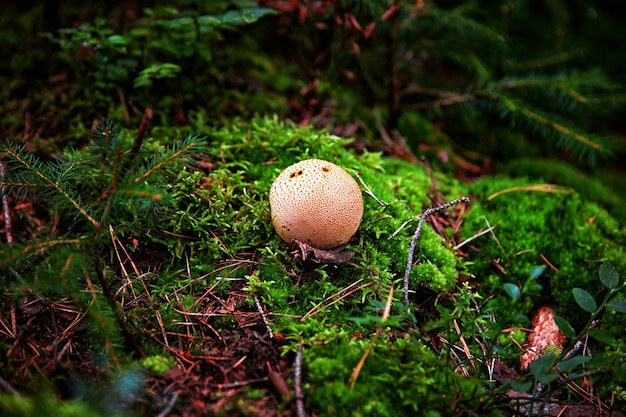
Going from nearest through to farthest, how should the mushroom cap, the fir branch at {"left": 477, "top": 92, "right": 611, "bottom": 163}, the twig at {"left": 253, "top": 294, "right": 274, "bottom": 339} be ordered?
1. the twig at {"left": 253, "top": 294, "right": 274, "bottom": 339}
2. the mushroom cap
3. the fir branch at {"left": 477, "top": 92, "right": 611, "bottom": 163}

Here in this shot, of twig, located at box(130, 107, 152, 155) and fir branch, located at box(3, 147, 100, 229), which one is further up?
twig, located at box(130, 107, 152, 155)

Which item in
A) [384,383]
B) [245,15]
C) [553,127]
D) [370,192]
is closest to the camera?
[384,383]

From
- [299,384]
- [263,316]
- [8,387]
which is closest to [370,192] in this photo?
[263,316]

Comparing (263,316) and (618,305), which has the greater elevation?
(618,305)

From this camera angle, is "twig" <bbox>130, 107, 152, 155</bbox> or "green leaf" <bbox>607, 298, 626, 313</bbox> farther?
"green leaf" <bbox>607, 298, 626, 313</bbox>

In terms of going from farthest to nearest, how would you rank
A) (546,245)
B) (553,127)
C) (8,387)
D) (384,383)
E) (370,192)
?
(553,127) → (546,245) → (370,192) → (384,383) → (8,387)

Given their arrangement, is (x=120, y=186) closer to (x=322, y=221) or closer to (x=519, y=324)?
(x=322, y=221)

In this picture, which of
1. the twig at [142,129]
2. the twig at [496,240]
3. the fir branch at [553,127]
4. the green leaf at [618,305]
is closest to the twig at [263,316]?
the twig at [142,129]

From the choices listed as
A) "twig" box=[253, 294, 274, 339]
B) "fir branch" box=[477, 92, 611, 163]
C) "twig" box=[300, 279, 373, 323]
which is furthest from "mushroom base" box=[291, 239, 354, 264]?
"fir branch" box=[477, 92, 611, 163]

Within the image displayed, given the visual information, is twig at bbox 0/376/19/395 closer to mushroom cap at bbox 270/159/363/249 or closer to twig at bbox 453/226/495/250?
mushroom cap at bbox 270/159/363/249

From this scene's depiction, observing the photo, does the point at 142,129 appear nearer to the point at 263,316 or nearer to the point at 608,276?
the point at 263,316
